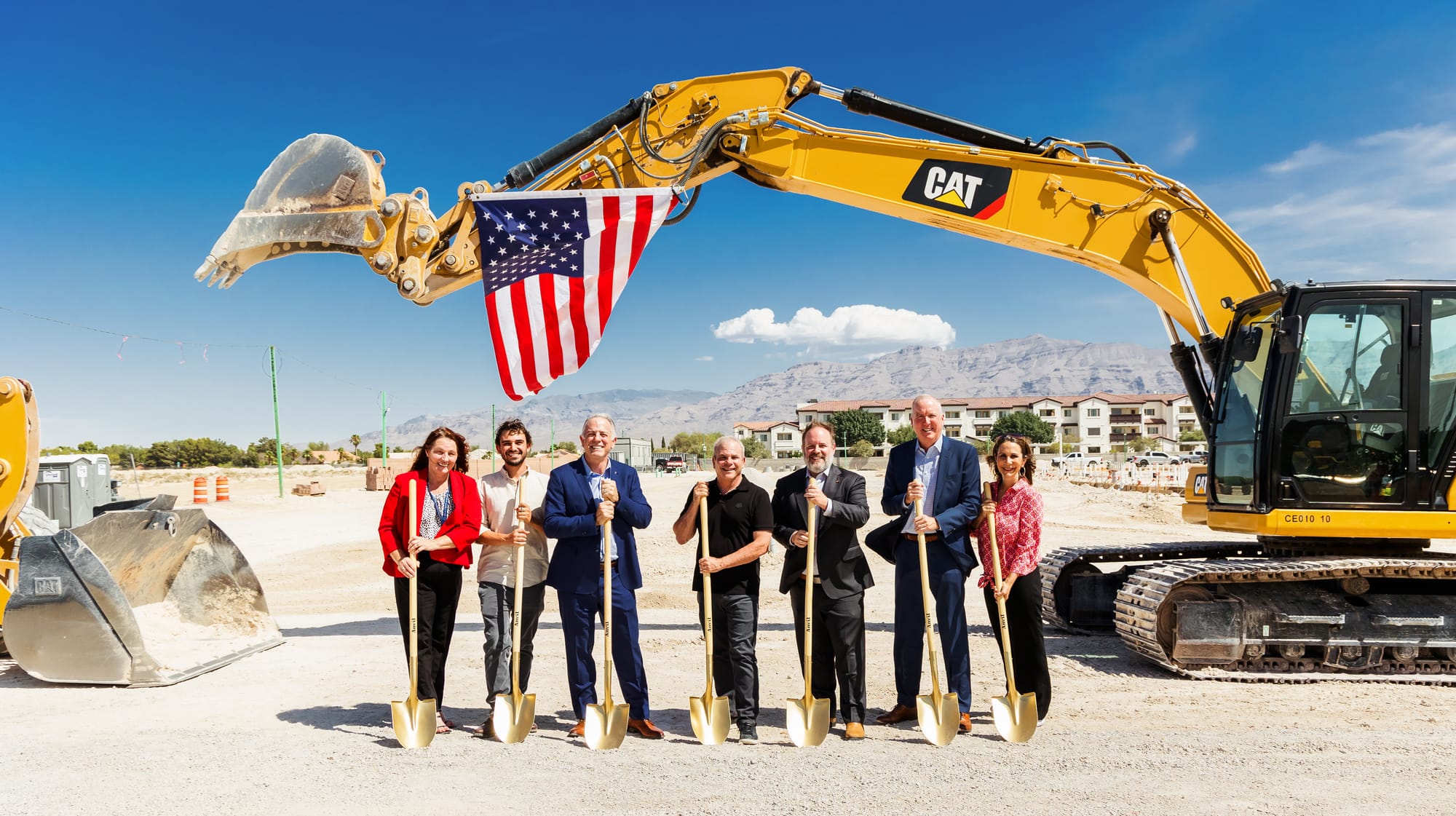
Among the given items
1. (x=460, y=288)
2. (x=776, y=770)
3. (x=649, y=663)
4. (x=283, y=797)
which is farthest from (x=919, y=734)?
(x=460, y=288)

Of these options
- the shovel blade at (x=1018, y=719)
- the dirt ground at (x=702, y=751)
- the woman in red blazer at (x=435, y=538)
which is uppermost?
the woman in red blazer at (x=435, y=538)

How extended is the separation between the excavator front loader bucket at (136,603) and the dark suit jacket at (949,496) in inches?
226

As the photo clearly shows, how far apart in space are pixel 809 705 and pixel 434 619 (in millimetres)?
2415

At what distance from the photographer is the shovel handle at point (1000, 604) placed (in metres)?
5.52

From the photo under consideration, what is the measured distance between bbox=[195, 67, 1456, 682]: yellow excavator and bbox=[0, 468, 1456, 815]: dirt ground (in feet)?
1.88

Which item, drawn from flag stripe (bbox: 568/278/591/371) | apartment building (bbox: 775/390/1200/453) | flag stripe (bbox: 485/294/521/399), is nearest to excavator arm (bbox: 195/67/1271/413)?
flag stripe (bbox: 485/294/521/399)

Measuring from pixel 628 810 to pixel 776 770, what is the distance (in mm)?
920

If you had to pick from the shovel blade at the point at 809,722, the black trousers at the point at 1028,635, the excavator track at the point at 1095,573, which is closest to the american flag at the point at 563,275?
the shovel blade at the point at 809,722

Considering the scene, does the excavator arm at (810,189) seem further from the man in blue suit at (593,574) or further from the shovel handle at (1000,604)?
the shovel handle at (1000,604)

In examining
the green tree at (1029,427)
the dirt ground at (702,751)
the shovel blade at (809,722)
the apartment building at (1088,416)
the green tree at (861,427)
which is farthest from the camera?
the apartment building at (1088,416)

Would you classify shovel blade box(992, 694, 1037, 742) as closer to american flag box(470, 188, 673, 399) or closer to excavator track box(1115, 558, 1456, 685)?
excavator track box(1115, 558, 1456, 685)

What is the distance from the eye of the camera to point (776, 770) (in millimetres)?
4980

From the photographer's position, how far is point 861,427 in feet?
325

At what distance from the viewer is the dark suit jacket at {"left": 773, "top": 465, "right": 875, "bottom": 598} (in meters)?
5.60
